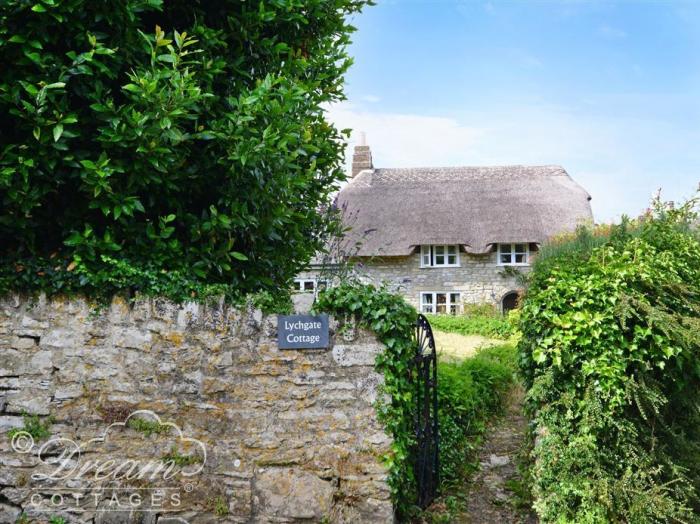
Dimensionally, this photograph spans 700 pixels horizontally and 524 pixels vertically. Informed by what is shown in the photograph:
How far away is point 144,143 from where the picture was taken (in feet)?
15.6

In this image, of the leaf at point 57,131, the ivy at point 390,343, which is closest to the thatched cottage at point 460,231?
the ivy at point 390,343

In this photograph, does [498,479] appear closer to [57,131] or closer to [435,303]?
[57,131]

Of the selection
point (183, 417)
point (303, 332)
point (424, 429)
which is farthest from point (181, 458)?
point (424, 429)

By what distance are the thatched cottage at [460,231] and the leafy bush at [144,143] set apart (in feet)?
48.4

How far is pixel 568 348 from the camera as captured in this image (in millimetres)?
4738

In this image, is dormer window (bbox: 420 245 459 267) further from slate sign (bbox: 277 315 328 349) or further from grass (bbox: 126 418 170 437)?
grass (bbox: 126 418 170 437)

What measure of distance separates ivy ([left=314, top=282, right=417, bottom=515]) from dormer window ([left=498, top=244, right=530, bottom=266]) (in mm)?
17545

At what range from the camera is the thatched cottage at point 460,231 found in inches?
845

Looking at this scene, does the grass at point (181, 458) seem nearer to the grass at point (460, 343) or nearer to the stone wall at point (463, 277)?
the grass at point (460, 343)

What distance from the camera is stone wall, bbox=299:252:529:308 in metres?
21.3

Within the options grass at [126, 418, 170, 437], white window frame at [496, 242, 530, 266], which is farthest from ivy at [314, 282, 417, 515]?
white window frame at [496, 242, 530, 266]

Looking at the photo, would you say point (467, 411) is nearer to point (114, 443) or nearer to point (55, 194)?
point (114, 443)

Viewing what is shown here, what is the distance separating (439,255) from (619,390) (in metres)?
17.8

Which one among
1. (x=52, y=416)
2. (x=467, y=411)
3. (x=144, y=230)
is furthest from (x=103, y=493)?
(x=467, y=411)
